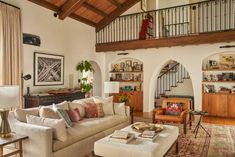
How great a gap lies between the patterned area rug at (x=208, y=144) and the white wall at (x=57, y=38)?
14.1 feet

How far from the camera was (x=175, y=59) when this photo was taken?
7562 mm

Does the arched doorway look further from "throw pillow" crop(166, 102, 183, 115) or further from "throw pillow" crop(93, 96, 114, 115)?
"throw pillow" crop(93, 96, 114, 115)

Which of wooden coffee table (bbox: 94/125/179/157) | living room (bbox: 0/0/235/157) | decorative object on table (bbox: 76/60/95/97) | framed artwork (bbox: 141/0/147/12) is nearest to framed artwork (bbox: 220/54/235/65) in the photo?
living room (bbox: 0/0/235/157)

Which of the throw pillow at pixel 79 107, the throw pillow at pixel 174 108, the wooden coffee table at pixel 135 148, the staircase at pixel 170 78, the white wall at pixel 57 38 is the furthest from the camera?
the staircase at pixel 170 78

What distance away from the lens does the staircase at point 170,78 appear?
30.7 feet

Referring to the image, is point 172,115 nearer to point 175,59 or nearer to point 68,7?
point 175,59

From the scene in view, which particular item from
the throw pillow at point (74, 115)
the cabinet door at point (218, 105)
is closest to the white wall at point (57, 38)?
the throw pillow at point (74, 115)

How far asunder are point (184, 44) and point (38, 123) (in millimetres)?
5477

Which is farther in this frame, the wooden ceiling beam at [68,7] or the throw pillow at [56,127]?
the wooden ceiling beam at [68,7]

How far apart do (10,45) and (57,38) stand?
1.85 metres

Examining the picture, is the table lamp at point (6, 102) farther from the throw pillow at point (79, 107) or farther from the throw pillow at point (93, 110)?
the throw pillow at point (93, 110)

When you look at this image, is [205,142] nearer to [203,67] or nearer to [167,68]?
[203,67]

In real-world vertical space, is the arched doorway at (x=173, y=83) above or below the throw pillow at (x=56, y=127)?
above

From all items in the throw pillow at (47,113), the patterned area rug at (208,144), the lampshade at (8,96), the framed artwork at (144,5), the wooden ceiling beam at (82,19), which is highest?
the framed artwork at (144,5)
